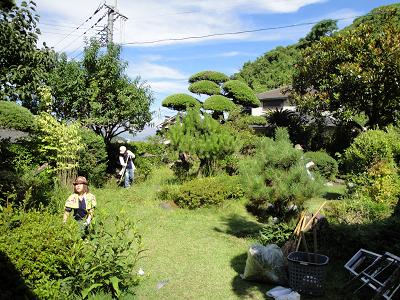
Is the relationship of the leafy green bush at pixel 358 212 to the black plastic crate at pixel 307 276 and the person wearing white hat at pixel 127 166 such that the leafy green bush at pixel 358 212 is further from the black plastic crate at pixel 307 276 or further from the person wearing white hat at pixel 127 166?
the person wearing white hat at pixel 127 166

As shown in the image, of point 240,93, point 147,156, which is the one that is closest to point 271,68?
point 240,93

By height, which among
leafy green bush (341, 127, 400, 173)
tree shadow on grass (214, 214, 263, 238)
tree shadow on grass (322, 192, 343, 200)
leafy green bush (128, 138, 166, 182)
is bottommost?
tree shadow on grass (322, 192, 343, 200)

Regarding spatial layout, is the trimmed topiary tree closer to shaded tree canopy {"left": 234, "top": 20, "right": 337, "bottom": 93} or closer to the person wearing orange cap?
the person wearing orange cap

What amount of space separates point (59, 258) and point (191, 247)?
342cm

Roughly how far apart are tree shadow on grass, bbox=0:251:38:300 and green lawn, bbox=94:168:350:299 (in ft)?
A: 4.83

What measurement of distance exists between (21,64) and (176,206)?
256 inches

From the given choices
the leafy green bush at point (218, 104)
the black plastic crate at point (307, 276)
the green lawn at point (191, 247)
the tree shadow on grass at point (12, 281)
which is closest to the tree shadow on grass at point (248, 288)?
the green lawn at point (191, 247)

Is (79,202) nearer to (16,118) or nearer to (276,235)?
(276,235)

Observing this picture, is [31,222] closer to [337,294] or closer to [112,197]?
[337,294]

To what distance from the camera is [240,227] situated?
30.8ft

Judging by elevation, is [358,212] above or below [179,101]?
below

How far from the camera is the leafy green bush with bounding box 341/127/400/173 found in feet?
36.8

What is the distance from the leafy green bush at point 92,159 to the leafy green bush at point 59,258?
770 centimetres

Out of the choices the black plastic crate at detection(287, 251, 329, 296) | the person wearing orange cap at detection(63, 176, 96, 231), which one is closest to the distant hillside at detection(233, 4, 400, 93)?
the person wearing orange cap at detection(63, 176, 96, 231)
